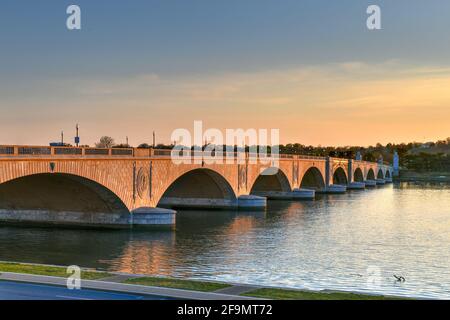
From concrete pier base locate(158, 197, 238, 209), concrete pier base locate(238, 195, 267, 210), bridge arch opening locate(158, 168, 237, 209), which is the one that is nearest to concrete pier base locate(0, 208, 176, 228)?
bridge arch opening locate(158, 168, 237, 209)

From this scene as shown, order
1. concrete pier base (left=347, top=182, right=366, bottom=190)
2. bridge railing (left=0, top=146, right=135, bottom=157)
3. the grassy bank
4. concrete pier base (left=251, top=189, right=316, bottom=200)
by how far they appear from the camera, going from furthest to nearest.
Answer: concrete pier base (left=347, top=182, right=366, bottom=190), concrete pier base (left=251, top=189, right=316, bottom=200), bridge railing (left=0, top=146, right=135, bottom=157), the grassy bank

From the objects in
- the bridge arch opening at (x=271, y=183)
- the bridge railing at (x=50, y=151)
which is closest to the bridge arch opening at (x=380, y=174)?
the bridge arch opening at (x=271, y=183)

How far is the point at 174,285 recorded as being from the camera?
21.1 metres

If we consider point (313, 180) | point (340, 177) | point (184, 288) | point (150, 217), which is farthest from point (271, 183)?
point (184, 288)

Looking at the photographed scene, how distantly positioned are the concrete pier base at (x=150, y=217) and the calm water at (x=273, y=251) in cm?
122

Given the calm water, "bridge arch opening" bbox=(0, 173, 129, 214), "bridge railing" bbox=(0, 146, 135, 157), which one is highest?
"bridge railing" bbox=(0, 146, 135, 157)

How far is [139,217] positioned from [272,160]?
134 feet

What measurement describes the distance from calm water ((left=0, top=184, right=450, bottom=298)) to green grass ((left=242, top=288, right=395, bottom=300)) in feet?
30.9

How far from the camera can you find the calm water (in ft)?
109

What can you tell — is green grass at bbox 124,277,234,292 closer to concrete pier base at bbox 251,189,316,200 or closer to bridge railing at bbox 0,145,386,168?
bridge railing at bbox 0,145,386,168

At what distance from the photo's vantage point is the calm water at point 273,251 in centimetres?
3312

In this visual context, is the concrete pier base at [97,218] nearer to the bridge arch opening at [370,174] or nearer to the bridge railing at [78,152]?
the bridge railing at [78,152]
